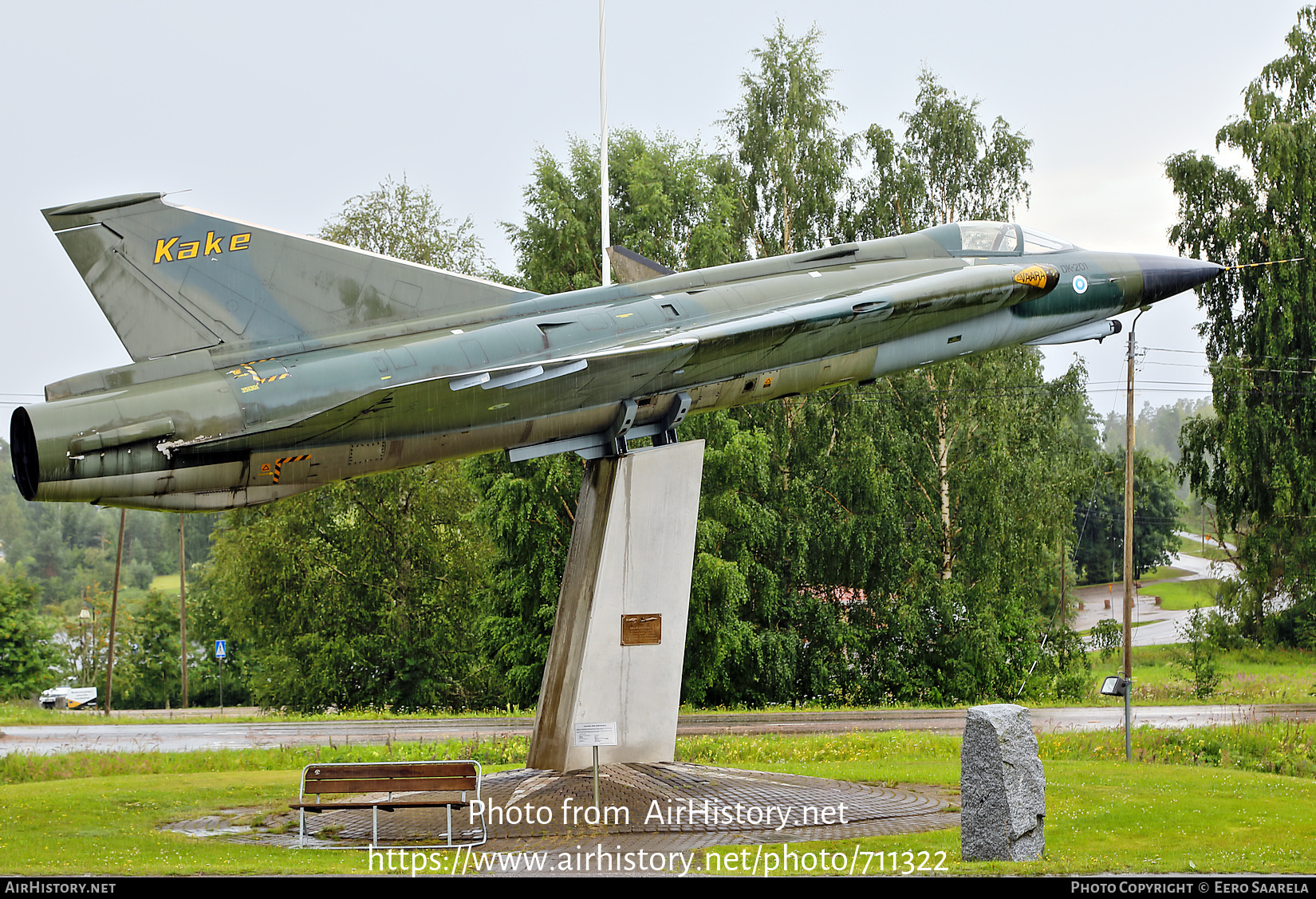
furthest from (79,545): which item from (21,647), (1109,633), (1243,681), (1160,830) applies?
(1160,830)

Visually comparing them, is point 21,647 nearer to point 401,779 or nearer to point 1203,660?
point 401,779

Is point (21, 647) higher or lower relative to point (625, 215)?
lower

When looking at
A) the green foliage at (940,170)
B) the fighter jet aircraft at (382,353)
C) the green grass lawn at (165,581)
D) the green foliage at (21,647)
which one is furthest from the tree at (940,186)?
the green grass lawn at (165,581)

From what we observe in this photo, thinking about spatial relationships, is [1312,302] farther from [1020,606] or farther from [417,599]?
[417,599]

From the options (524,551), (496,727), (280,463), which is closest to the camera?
(280,463)

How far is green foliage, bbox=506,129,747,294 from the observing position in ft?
82.9

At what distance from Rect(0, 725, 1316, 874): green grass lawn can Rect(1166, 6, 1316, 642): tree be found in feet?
46.9

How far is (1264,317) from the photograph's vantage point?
2862cm

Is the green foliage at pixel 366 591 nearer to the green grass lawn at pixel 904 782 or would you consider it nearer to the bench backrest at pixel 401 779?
the green grass lawn at pixel 904 782

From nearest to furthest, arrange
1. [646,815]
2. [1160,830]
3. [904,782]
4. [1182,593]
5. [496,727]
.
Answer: [1160,830] → [646,815] → [904,782] → [496,727] → [1182,593]

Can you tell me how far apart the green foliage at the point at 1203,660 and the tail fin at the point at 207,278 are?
23890 millimetres

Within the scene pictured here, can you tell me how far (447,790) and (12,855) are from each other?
11.2 feet

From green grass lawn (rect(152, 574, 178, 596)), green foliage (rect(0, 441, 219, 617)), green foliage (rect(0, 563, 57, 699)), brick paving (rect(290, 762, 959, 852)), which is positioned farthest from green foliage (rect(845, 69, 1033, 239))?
green grass lawn (rect(152, 574, 178, 596))

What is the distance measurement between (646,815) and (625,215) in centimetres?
1904
